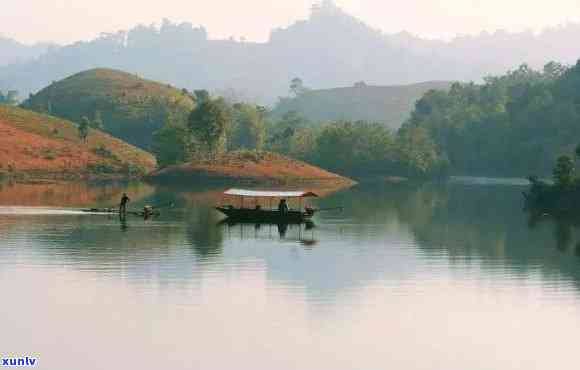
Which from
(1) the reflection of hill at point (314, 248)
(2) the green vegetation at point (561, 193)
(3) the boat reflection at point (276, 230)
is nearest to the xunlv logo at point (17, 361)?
(1) the reflection of hill at point (314, 248)

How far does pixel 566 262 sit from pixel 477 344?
124 ft

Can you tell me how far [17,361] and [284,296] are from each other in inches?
885

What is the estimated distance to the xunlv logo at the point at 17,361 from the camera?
45.4 meters

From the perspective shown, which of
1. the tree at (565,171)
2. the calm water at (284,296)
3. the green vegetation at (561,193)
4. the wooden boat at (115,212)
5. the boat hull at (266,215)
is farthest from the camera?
the tree at (565,171)

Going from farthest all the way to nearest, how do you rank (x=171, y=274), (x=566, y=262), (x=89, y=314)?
1. (x=566, y=262)
2. (x=171, y=274)
3. (x=89, y=314)

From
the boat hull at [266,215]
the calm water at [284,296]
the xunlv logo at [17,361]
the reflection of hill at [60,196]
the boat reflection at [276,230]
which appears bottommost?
the xunlv logo at [17,361]

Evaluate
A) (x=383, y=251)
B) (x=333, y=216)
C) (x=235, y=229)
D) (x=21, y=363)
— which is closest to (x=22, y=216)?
(x=235, y=229)

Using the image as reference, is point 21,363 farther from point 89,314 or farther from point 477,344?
point 477,344

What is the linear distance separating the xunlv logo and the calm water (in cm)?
88

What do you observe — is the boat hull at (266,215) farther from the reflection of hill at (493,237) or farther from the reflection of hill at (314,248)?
the reflection of hill at (493,237)

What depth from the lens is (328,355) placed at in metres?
48.5

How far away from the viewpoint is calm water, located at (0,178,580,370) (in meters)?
49.1

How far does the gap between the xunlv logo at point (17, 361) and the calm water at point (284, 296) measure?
88cm

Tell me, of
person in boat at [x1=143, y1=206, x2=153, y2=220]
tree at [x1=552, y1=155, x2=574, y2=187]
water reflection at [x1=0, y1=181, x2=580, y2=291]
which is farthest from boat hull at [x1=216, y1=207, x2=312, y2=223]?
tree at [x1=552, y1=155, x2=574, y2=187]
